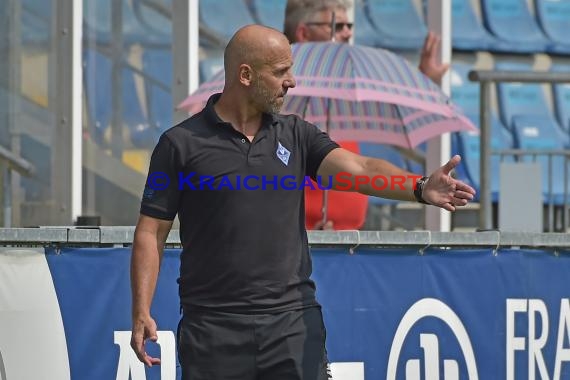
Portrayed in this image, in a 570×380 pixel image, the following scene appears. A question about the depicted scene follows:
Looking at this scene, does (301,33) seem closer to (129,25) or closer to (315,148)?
(129,25)

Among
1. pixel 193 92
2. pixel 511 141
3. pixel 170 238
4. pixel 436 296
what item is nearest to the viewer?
pixel 170 238

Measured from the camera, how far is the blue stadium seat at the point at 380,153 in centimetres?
1130

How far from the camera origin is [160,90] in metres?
8.79

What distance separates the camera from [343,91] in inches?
303

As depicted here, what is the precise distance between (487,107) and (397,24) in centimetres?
657

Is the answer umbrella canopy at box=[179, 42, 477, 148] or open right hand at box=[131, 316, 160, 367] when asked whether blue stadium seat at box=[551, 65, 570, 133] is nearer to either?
umbrella canopy at box=[179, 42, 477, 148]

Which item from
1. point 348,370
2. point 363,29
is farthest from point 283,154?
point 363,29

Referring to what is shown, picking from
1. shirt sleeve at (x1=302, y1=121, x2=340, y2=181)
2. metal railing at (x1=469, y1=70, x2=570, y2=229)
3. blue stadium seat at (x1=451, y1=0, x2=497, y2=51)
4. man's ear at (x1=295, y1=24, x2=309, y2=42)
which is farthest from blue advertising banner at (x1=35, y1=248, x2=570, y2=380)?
blue stadium seat at (x1=451, y1=0, x2=497, y2=51)

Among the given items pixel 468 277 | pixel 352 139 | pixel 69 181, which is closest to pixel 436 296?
pixel 468 277

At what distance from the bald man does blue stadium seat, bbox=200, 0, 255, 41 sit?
5.48 metres

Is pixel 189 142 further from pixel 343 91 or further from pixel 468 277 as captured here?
pixel 343 91

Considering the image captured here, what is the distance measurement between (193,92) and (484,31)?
8626mm

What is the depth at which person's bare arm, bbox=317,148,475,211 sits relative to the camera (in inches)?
172

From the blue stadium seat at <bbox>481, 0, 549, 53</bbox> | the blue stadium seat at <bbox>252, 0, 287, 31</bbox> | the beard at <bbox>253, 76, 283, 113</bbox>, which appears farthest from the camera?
the blue stadium seat at <bbox>481, 0, 549, 53</bbox>
